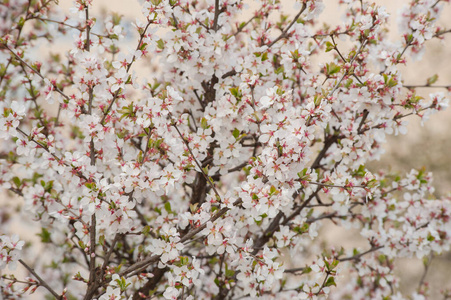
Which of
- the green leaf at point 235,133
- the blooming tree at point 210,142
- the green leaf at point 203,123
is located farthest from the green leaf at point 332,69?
the green leaf at point 203,123

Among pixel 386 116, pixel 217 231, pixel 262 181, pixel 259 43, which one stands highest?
pixel 259 43

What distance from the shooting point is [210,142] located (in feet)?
10.6

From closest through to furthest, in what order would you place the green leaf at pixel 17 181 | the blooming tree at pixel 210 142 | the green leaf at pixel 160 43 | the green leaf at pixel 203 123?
the blooming tree at pixel 210 142
the green leaf at pixel 203 123
the green leaf at pixel 160 43
the green leaf at pixel 17 181

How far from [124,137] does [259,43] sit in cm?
143

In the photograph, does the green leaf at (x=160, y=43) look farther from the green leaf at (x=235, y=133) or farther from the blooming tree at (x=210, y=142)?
the green leaf at (x=235, y=133)

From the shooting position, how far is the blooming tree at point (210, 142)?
2.62m

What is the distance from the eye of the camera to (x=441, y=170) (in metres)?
9.80

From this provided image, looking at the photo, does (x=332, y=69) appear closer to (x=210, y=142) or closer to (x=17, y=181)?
(x=210, y=142)

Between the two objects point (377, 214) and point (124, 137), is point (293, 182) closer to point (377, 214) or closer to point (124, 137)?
point (124, 137)

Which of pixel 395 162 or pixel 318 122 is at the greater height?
pixel 395 162

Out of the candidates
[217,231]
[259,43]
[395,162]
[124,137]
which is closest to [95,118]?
[124,137]

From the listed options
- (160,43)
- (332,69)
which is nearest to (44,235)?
(160,43)

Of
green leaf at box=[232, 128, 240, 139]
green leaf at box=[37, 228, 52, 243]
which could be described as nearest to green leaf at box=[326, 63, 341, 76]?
green leaf at box=[232, 128, 240, 139]

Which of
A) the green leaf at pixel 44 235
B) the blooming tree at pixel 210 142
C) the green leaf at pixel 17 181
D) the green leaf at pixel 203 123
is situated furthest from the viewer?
the green leaf at pixel 44 235
